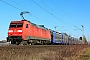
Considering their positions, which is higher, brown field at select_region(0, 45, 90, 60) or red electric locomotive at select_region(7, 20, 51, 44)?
red electric locomotive at select_region(7, 20, 51, 44)

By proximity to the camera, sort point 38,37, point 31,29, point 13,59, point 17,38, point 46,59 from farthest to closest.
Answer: point 38,37
point 31,29
point 17,38
point 46,59
point 13,59

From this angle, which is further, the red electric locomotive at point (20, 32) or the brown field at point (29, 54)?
the red electric locomotive at point (20, 32)

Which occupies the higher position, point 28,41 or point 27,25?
point 27,25

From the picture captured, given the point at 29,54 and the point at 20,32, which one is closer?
the point at 29,54

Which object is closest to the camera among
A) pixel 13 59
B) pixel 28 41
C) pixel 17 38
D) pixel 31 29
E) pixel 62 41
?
pixel 13 59

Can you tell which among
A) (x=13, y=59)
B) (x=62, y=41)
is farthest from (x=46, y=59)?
(x=62, y=41)

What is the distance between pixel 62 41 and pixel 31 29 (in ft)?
94.9

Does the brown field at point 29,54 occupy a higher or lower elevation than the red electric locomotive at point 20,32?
lower

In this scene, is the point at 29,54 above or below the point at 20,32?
below

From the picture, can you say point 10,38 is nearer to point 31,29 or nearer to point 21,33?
point 21,33

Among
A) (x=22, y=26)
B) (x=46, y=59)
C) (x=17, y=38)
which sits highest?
(x=22, y=26)

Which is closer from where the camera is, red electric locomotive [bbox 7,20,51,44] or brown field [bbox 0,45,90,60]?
brown field [bbox 0,45,90,60]

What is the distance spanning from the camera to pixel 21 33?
2612 centimetres

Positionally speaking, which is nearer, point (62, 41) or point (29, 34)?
point (29, 34)
